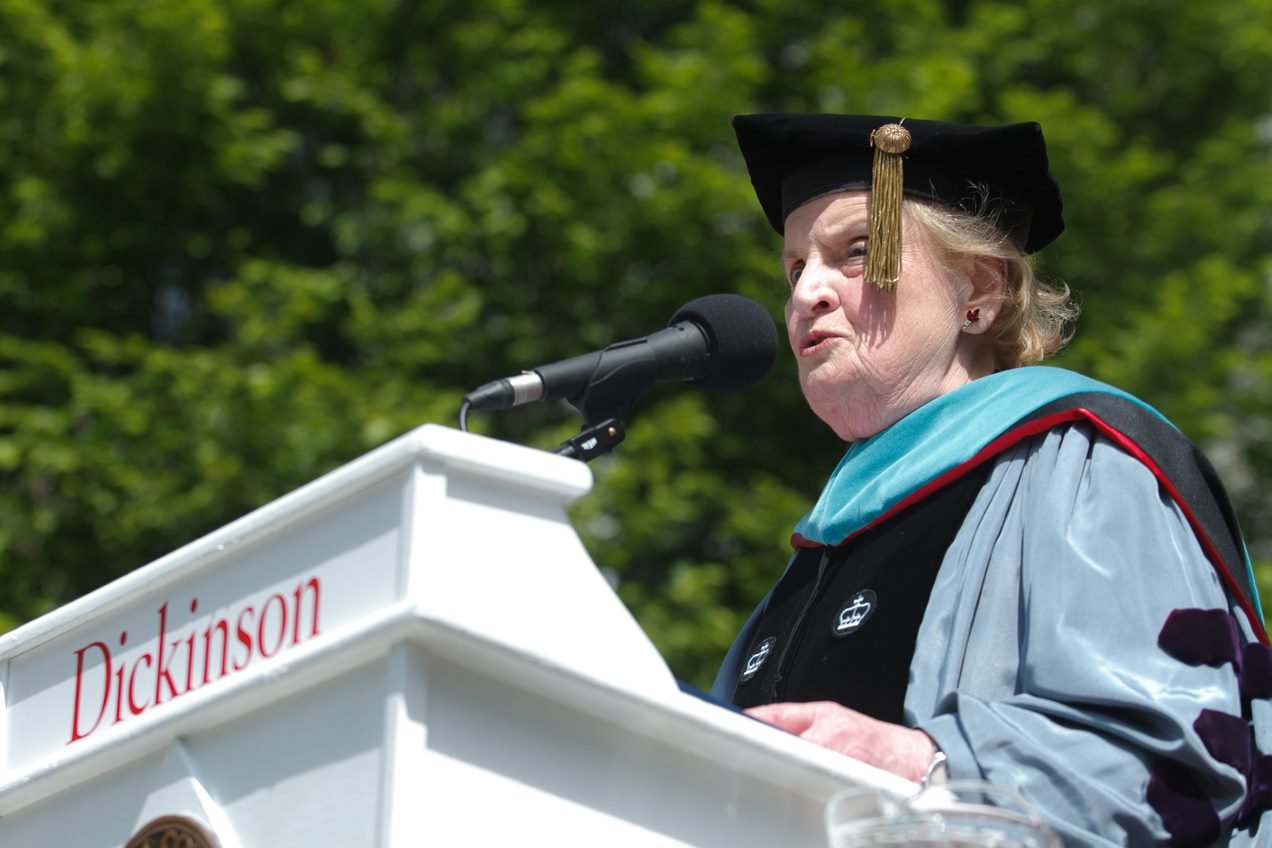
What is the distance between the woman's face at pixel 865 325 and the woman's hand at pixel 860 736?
2.87ft

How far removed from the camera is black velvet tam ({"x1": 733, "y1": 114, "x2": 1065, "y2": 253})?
276 centimetres

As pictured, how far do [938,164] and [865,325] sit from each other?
283 mm

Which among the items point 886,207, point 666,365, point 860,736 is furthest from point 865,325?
point 860,736

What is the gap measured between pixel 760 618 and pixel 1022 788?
108 centimetres

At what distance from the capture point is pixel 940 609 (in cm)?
231

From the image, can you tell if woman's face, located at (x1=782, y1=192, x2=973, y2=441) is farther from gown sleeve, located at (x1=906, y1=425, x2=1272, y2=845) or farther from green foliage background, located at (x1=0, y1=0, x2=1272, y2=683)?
green foliage background, located at (x1=0, y1=0, x2=1272, y2=683)

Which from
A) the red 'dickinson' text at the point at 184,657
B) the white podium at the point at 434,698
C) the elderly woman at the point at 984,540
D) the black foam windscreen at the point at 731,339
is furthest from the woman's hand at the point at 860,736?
the black foam windscreen at the point at 731,339

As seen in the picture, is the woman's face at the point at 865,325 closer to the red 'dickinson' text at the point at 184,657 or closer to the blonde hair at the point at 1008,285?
the blonde hair at the point at 1008,285

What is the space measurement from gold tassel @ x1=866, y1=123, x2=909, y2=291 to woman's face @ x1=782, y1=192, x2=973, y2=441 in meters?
0.06

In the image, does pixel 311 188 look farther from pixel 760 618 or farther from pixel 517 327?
pixel 760 618

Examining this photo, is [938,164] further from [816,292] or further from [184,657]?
[184,657]

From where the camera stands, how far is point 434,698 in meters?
1.67

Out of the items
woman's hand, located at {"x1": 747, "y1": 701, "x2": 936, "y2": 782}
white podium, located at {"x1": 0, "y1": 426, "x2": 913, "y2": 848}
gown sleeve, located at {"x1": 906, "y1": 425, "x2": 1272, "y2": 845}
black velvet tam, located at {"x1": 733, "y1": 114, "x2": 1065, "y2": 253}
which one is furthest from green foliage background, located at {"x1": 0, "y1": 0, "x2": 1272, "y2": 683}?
white podium, located at {"x1": 0, "y1": 426, "x2": 913, "y2": 848}

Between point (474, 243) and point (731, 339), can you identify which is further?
point (474, 243)
